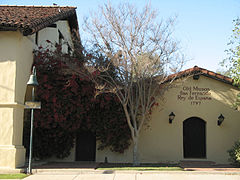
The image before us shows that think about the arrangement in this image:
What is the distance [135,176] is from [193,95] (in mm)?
6268

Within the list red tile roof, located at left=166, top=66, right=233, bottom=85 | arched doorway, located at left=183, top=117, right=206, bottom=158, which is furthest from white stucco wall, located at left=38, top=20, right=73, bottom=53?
arched doorway, located at left=183, top=117, right=206, bottom=158

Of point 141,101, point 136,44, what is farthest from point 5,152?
point 136,44

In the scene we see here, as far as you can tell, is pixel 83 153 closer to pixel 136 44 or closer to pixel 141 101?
pixel 141 101

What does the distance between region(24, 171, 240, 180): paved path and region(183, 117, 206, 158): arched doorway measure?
4.08 metres

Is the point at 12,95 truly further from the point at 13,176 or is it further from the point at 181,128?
the point at 181,128

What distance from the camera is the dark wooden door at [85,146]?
14.2 m

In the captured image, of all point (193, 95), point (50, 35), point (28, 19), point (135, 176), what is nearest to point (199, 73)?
point (193, 95)

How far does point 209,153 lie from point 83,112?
20.5ft

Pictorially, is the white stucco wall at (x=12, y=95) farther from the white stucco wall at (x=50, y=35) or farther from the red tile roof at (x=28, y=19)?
the white stucco wall at (x=50, y=35)

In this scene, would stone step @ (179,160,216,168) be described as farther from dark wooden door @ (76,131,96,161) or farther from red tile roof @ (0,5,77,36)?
red tile roof @ (0,5,77,36)

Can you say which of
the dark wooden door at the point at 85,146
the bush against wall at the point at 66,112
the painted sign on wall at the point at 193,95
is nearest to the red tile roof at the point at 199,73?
the painted sign on wall at the point at 193,95

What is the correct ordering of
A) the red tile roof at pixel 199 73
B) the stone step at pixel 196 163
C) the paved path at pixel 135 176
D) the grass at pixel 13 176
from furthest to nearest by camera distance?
the red tile roof at pixel 199 73 < the stone step at pixel 196 163 < the grass at pixel 13 176 < the paved path at pixel 135 176

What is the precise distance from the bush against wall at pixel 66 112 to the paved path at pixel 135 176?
10.5 ft

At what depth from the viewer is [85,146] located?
14305mm
